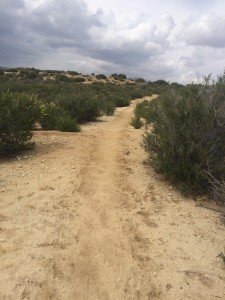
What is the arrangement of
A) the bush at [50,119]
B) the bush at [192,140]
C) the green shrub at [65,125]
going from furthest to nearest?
the bush at [50,119], the green shrub at [65,125], the bush at [192,140]

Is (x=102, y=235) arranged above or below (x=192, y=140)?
below

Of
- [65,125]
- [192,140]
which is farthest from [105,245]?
[65,125]

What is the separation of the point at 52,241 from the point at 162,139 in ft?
10.2

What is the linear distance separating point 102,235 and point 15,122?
453 cm

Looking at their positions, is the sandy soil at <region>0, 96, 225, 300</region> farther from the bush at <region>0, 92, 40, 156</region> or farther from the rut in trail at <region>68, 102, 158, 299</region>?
the bush at <region>0, 92, 40, 156</region>

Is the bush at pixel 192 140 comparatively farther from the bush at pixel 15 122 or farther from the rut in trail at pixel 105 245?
the bush at pixel 15 122

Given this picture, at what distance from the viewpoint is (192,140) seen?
6.56m

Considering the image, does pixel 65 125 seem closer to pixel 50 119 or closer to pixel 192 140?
pixel 50 119

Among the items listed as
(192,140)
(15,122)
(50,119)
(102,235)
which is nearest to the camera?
(102,235)

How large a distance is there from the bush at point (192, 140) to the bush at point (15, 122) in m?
3.14

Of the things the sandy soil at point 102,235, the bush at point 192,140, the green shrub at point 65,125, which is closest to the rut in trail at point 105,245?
the sandy soil at point 102,235

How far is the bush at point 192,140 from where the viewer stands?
6363mm

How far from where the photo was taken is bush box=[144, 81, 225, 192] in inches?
251

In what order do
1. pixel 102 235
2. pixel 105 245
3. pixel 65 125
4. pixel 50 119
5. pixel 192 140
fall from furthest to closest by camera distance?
pixel 50 119 → pixel 65 125 → pixel 192 140 → pixel 102 235 → pixel 105 245
